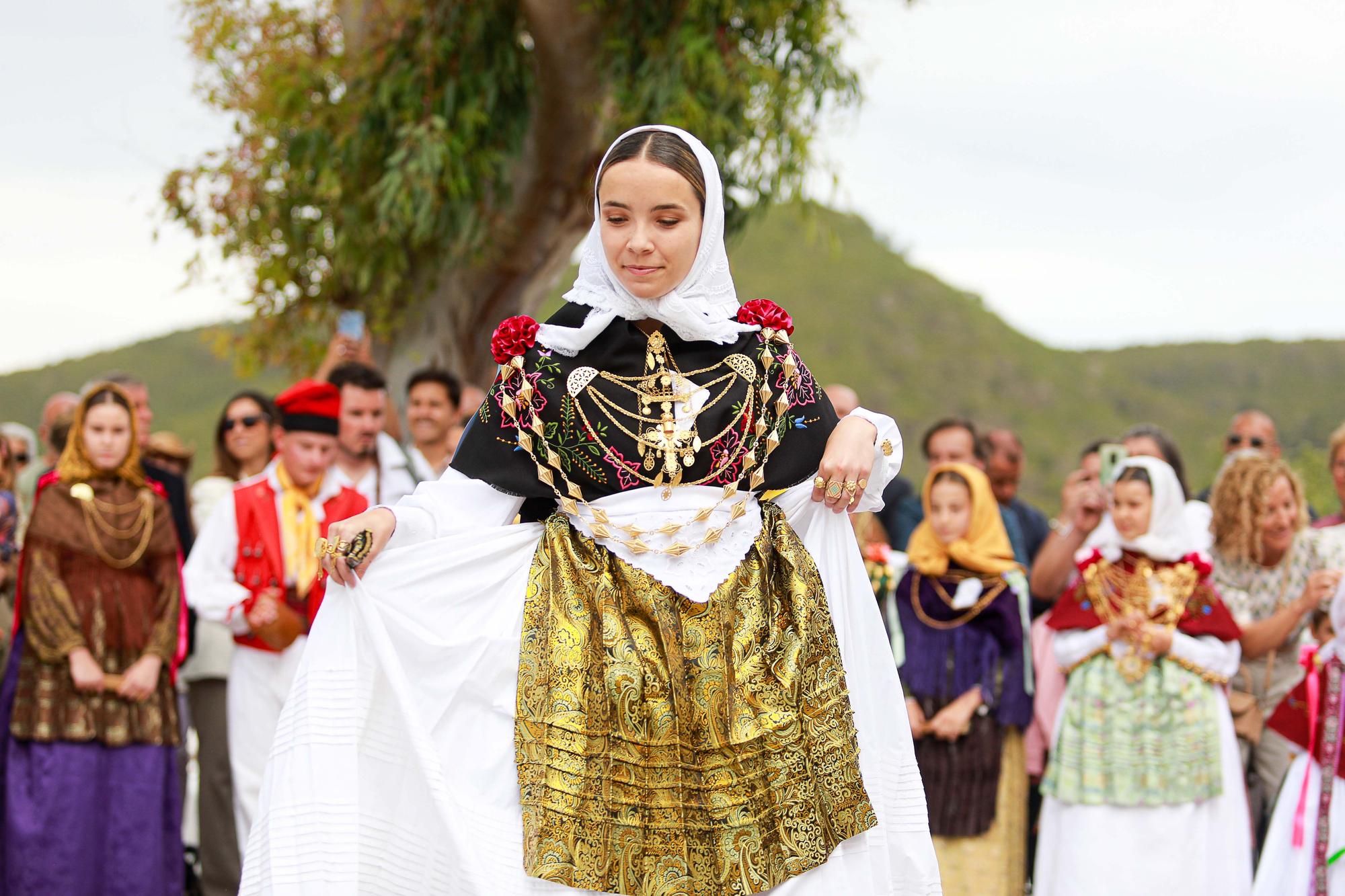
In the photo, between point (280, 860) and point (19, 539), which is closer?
point (280, 860)

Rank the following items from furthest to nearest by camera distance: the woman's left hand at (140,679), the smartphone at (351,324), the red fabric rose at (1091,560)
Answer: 1. the smartphone at (351,324)
2. the red fabric rose at (1091,560)
3. the woman's left hand at (140,679)

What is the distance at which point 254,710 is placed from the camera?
5.38 m

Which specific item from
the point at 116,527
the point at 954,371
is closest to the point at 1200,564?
the point at 116,527

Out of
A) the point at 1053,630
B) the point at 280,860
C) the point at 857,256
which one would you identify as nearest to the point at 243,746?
the point at 280,860

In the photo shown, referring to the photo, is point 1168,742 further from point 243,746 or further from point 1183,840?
point 243,746

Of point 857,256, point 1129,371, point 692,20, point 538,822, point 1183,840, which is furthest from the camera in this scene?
point 857,256

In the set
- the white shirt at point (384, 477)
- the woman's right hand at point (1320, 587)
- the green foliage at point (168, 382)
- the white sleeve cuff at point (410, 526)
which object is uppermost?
the green foliage at point (168, 382)

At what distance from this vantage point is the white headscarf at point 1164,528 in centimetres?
539

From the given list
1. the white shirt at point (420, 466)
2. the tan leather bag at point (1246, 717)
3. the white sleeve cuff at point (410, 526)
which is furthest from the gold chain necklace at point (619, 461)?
the tan leather bag at point (1246, 717)

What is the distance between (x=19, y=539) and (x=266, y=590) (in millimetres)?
1424

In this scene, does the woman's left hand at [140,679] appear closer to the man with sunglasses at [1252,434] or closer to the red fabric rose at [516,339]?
the red fabric rose at [516,339]

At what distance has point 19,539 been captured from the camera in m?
5.92

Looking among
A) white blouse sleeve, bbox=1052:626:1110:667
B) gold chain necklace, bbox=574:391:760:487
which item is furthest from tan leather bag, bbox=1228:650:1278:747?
gold chain necklace, bbox=574:391:760:487

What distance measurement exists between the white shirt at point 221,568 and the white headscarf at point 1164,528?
325cm
